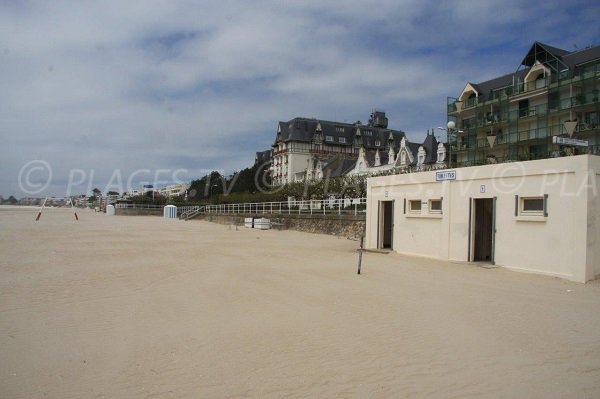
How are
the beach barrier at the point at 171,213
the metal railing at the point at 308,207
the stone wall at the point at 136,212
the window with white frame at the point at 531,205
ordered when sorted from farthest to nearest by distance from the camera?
the stone wall at the point at 136,212 → the beach barrier at the point at 171,213 → the metal railing at the point at 308,207 → the window with white frame at the point at 531,205

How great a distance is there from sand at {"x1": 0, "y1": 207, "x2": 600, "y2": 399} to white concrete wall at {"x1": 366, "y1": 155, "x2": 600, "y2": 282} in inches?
26.3

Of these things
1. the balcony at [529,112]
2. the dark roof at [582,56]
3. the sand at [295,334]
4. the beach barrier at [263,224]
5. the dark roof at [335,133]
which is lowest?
the sand at [295,334]

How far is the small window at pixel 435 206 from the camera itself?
1495 centimetres

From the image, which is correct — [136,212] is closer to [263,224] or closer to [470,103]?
[263,224]

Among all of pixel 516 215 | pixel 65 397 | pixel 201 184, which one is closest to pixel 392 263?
pixel 516 215

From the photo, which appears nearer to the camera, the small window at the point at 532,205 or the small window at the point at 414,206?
the small window at the point at 532,205

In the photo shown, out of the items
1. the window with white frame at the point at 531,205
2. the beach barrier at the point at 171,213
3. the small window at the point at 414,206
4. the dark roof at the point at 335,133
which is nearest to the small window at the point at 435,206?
the small window at the point at 414,206

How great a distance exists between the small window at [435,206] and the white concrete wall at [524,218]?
209 millimetres

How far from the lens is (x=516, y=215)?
12148 millimetres

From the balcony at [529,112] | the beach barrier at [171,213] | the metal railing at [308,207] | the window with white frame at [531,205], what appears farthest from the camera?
the beach barrier at [171,213]

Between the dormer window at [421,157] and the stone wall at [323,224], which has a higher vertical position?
the dormer window at [421,157]

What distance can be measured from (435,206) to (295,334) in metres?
10.0

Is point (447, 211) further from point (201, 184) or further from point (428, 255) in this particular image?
point (201, 184)

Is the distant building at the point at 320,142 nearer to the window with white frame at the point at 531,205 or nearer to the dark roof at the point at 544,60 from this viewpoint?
the dark roof at the point at 544,60
